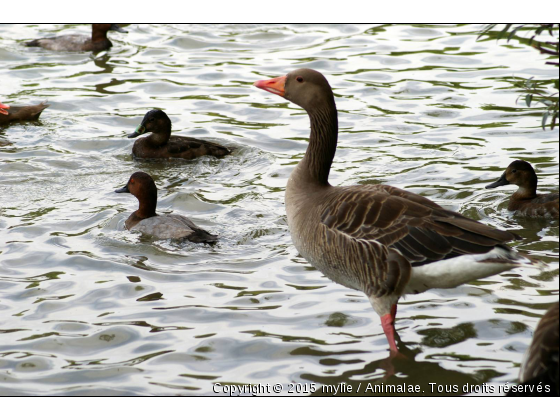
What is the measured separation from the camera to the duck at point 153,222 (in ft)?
30.9

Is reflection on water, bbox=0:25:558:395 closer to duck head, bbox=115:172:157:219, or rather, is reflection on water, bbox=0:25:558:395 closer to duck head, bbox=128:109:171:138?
duck head, bbox=115:172:157:219

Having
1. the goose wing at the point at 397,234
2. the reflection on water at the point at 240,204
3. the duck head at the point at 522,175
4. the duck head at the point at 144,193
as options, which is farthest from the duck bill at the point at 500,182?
the duck head at the point at 144,193

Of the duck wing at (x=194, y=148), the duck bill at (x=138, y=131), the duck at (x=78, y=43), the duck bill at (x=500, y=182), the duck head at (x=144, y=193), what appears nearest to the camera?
the duck head at (x=144, y=193)

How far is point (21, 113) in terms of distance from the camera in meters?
13.9

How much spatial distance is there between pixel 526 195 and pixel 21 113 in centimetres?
855

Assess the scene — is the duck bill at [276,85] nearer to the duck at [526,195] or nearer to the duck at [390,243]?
the duck at [390,243]

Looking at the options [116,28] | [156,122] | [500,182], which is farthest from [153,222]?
[116,28]

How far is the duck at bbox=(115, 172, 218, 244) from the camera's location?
942 centimetres

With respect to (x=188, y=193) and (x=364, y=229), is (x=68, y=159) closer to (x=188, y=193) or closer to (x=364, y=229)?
(x=188, y=193)

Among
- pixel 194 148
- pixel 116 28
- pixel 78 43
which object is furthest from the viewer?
pixel 116 28

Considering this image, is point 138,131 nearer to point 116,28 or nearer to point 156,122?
point 156,122

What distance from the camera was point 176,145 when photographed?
1252 cm

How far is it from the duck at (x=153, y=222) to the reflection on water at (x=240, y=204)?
5.0 inches

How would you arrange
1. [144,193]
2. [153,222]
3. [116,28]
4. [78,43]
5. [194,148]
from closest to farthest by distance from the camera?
[153,222], [144,193], [194,148], [78,43], [116,28]
